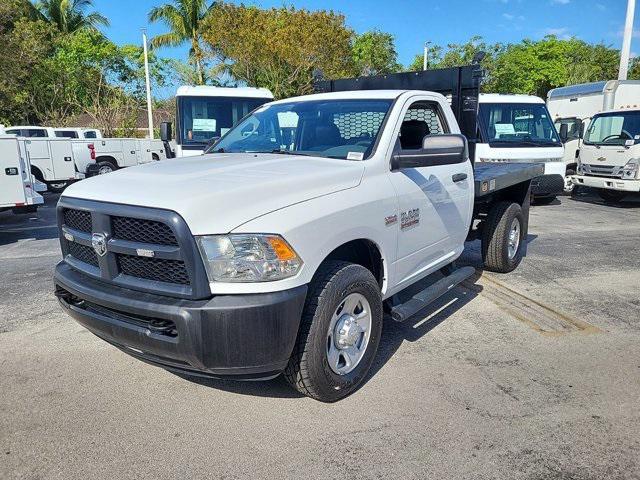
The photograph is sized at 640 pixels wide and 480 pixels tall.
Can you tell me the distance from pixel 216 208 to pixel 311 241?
555mm

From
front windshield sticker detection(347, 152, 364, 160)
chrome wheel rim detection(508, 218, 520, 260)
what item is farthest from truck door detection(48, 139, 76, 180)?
front windshield sticker detection(347, 152, 364, 160)

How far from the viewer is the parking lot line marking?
14.9 ft

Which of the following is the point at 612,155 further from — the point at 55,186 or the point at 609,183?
the point at 55,186

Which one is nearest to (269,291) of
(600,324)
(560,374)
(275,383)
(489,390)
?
(275,383)

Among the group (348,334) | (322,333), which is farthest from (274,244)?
(348,334)

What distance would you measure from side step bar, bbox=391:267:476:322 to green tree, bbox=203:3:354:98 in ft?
71.5

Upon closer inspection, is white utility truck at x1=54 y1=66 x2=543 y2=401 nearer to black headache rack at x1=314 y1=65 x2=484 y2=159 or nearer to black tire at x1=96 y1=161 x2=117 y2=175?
black headache rack at x1=314 y1=65 x2=484 y2=159

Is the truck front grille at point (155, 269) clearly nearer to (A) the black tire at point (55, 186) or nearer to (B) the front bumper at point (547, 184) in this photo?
(B) the front bumper at point (547, 184)

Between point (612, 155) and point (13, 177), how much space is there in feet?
40.9

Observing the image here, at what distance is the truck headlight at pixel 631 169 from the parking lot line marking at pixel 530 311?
7.48 meters

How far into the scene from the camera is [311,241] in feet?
9.32

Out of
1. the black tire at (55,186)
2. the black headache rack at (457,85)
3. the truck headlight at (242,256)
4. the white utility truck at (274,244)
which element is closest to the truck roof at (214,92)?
the black headache rack at (457,85)

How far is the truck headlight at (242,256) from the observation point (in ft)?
8.55

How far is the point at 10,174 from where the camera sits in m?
8.59
